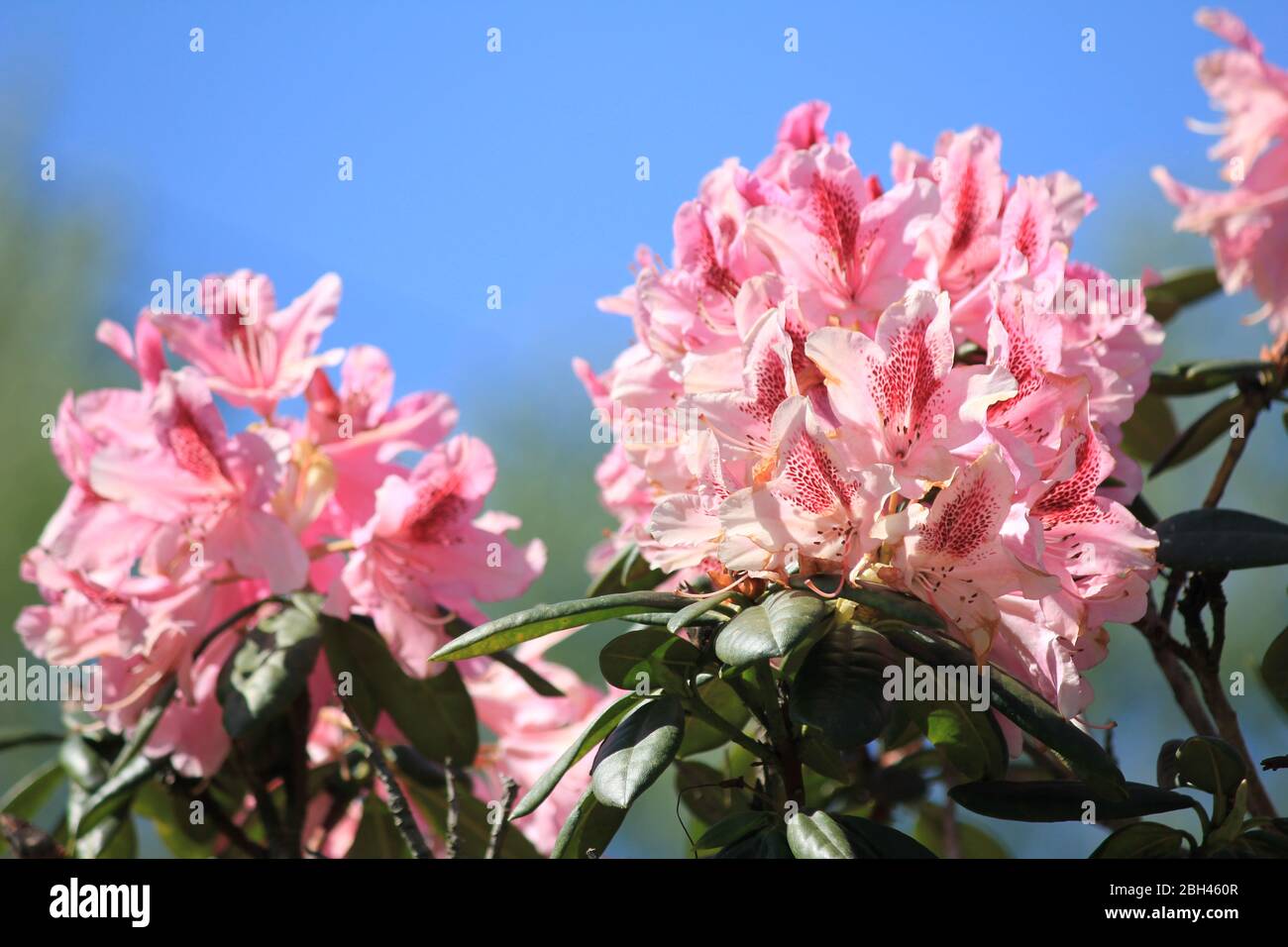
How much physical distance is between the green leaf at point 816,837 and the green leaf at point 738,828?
0.10 feet

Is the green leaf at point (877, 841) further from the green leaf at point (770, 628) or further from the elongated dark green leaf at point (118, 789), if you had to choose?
the elongated dark green leaf at point (118, 789)

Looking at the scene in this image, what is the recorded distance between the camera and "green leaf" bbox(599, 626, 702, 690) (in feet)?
2.61

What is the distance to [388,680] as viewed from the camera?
1155mm

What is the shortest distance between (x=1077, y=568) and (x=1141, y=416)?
0.63 m

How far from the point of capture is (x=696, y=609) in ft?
2.40

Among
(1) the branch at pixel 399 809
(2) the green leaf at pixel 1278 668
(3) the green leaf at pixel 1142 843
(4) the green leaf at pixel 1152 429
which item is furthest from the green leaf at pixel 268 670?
(4) the green leaf at pixel 1152 429

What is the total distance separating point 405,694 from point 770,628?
0.56 metres

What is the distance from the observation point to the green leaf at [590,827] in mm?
804

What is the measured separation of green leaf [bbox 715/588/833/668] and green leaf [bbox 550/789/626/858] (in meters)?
0.17

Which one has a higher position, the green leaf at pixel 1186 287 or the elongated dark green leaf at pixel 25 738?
the green leaf at pixel 1186 287

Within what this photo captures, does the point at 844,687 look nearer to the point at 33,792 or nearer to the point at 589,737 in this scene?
the point at 589,737

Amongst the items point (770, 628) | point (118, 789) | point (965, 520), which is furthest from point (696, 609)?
point (118, 789)

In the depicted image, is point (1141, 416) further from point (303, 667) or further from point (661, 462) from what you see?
point (303, 667)

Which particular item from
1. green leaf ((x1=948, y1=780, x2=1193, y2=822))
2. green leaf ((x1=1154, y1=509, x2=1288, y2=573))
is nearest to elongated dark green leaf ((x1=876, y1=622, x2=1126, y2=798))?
green leaf ((x1=948, y1=780, x2=1193, y2=822))
